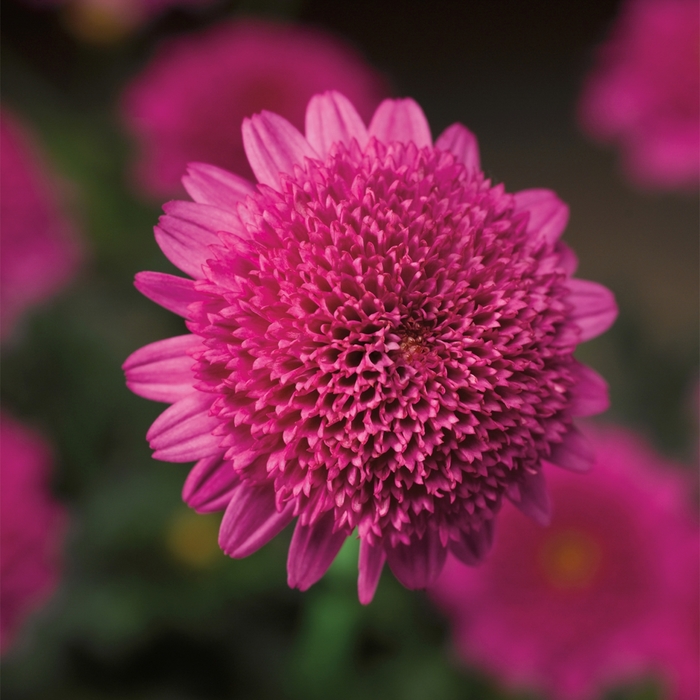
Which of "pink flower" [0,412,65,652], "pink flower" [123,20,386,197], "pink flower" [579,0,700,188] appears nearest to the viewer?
"pink flower" [0,412,65,652]

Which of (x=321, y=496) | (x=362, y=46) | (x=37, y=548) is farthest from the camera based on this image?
(x=362, y=46)

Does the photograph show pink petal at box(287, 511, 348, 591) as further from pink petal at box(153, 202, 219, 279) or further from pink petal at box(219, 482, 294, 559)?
pink petal at box(153, 202, 219, 279)

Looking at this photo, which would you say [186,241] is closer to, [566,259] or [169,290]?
[169,290]

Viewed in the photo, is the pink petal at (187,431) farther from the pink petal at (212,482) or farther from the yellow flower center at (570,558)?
the yellow flower center at (570,558)

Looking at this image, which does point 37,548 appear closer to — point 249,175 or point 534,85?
point 249,175

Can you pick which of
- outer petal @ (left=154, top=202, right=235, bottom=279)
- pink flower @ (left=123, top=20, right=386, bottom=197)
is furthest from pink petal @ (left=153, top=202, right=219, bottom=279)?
pink flower @ (left=123, top=20, right=386, bottom=197)

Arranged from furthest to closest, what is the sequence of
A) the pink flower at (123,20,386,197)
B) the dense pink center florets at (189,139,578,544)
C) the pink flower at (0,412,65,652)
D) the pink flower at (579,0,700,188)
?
1. the pink flower at (579,0,700,188)
2. the pink flower at (123,20,386,197)
3. the pink flower at (0,412,65,652)
4. the dense pink center florets at (189,139,578,544)

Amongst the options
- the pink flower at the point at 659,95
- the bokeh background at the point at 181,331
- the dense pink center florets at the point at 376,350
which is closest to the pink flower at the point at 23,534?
the bokeh background at the point at 181,331

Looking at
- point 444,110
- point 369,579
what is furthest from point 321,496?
point 444,110
